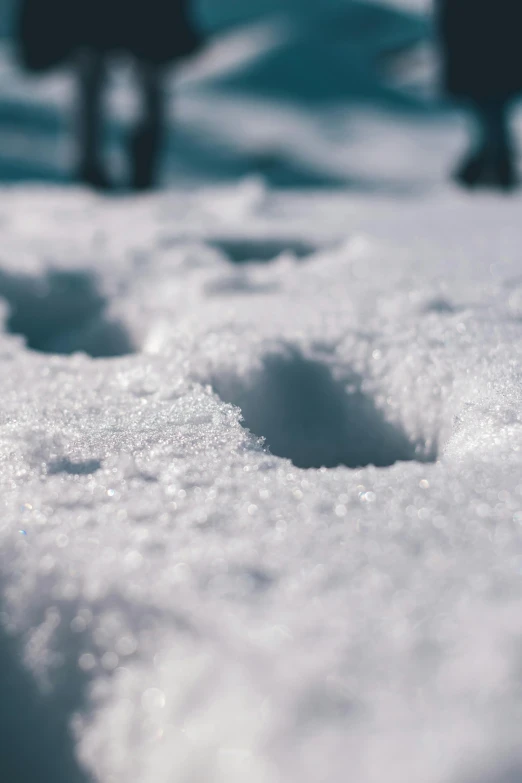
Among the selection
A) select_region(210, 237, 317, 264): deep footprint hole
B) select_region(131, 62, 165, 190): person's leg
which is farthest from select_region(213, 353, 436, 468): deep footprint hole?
select_region(131, 62, 165, 190): person's leg

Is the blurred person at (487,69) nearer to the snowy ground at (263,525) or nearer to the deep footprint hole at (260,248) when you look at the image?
the deep footprint hole at (260,248)

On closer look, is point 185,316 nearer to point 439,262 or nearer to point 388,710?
point 439,262

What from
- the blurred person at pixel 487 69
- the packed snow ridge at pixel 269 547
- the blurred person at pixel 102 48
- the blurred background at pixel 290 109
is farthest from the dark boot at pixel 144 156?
the packed snow ridge at pixel 269 547

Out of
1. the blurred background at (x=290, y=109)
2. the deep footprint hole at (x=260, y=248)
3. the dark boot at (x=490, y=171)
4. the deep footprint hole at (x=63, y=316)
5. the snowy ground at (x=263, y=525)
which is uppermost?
the snowy ground at (x=263, y=525)

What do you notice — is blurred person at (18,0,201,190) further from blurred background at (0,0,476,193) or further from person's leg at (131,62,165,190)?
blurred background at (0,0,476,193)

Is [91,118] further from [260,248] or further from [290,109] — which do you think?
[260,248]

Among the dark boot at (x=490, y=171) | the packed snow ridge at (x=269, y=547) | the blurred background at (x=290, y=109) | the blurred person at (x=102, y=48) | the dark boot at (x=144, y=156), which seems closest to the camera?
the packed snow ridge at (x=269, y=547)

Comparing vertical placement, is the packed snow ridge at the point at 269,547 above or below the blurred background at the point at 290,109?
Result: above

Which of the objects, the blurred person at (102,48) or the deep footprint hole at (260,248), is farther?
the blurred person at (102,48)
